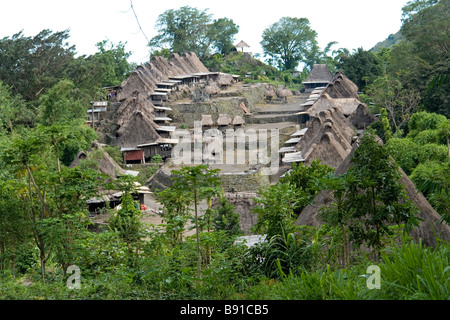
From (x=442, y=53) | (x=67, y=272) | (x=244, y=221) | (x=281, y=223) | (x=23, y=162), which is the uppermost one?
(x=442, y=53)

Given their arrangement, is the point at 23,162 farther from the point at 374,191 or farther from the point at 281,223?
the point at 374,191

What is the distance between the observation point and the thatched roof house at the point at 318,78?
1890 inches

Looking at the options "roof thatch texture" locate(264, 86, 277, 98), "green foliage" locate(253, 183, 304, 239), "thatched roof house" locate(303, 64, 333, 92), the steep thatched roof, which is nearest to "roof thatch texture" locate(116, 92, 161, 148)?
the steep thatched roof

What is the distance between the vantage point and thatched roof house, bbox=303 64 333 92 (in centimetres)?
4800

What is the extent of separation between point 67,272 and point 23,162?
66.9 inches

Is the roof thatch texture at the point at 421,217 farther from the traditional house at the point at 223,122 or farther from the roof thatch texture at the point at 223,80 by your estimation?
the roof thatch texture at the point at 223,80

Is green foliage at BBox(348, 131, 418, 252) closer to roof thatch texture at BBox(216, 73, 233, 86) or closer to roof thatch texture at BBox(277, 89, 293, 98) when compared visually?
roof thatch texture at BBox(277, 89, 293, 98)

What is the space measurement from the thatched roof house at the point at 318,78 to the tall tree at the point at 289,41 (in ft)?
32.4

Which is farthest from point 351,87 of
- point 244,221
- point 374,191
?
point 374,191

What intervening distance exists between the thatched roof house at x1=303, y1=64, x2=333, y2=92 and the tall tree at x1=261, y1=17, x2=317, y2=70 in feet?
32.4

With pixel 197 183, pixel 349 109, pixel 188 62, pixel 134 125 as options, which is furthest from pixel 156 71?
pixel 197 183

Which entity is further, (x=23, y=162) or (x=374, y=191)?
(x=23, y=162)

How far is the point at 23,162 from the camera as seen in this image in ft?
28.0

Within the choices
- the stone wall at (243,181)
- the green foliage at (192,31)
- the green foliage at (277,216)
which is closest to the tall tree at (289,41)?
the green foliage at (192,31)
